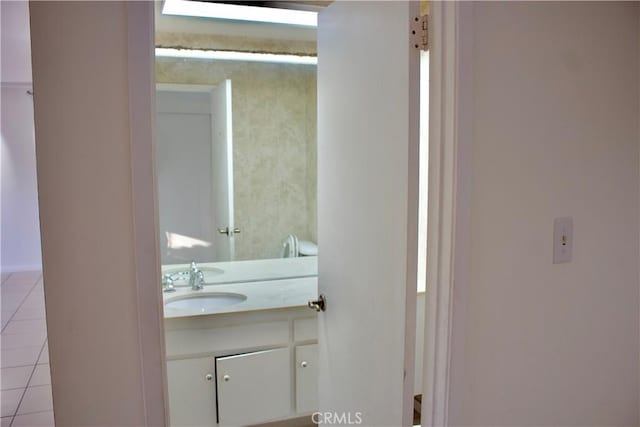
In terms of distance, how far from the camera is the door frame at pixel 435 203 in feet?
2.97

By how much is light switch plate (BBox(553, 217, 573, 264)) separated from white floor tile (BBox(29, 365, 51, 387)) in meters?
2.63

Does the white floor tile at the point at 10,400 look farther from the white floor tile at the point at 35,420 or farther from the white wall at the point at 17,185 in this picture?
the white wall at the point at 17,185

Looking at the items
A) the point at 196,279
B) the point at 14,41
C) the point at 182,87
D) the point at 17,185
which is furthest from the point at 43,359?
the point at 17,185

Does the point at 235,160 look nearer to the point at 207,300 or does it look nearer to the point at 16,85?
the point at 207,300

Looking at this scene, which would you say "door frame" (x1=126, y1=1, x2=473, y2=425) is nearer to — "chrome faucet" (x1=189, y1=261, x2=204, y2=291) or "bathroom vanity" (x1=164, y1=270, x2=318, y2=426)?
"bathroom vanity" (x1=164, y1=270, x2=318, y2=426)

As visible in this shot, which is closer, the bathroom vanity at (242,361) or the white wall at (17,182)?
the bathroom vanity at (242,361)

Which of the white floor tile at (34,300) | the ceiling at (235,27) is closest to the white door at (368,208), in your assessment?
the ceiling at (235,27)

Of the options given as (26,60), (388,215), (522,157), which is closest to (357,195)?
(388,215)

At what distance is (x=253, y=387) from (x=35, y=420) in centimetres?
110

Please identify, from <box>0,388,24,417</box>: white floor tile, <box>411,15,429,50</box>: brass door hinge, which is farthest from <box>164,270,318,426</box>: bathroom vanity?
<box>411,15,429,50</box>: brass door hinge

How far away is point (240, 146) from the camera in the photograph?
8.21 ft

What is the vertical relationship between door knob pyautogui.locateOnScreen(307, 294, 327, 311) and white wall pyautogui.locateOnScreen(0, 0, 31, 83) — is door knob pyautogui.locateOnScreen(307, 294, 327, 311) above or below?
below

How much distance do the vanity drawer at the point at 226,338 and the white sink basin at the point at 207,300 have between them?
25 centimetres

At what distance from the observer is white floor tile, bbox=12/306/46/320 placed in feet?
12.1
